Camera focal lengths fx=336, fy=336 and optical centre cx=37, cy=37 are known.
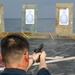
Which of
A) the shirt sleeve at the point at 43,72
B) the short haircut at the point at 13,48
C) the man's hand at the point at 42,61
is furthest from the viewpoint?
the man's hand at the point at 42,61

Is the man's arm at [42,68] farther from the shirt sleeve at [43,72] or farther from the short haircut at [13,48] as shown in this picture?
the short haircut at [13,48]

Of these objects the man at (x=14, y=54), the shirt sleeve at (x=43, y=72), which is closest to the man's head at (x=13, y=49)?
the man at (x=14, y=54)

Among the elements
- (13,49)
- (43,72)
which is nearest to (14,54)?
(13,49)

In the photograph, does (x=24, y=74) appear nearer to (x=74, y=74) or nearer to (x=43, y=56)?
(x=43, y=56)

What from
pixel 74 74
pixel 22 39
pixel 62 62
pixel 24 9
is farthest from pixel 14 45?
pixel 24 9

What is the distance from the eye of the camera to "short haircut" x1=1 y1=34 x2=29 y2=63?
93.4 inches

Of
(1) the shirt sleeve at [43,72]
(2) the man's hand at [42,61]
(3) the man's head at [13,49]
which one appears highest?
(3) the man's head at [13,49]

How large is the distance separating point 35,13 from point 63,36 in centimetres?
322

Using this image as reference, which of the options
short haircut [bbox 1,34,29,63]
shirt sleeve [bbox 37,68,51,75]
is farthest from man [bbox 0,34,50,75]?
shirt sleeve [bbox 37,68,51,75]

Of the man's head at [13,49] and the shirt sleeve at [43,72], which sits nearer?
the man's head at [13,49]

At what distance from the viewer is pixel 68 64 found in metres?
11.6

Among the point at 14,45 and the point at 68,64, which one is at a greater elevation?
the point at 14,45

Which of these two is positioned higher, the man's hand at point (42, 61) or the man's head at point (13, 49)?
the man's head at point (13, 49)

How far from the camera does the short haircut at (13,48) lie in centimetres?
237
